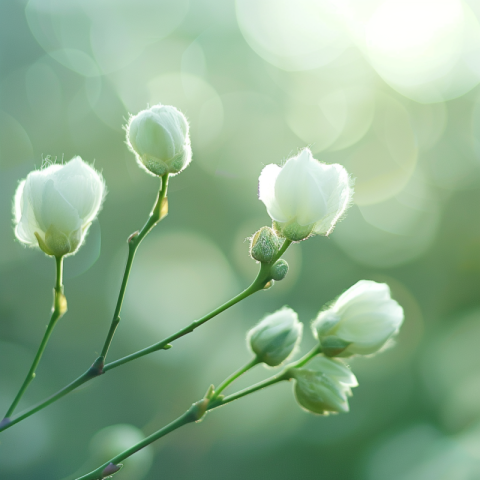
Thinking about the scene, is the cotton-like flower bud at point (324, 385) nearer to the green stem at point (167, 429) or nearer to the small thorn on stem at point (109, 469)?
the green stem at point (167, 429)

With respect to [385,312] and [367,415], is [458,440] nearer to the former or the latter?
[367,415]

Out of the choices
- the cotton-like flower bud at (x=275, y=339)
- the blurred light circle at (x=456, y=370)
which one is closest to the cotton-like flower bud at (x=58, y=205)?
the cotton-like flower bud at (x=275, y=339)

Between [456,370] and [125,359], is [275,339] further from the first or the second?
[456,370]

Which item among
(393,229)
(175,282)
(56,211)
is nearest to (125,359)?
(56,211)

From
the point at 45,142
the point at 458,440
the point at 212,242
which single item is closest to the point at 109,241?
the point at 212,242

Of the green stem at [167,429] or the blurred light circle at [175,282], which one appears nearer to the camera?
the green stem at [167,429]

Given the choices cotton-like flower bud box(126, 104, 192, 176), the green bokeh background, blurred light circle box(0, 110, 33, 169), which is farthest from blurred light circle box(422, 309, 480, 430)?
blurred light circle box(0, 110, 33, 169)
